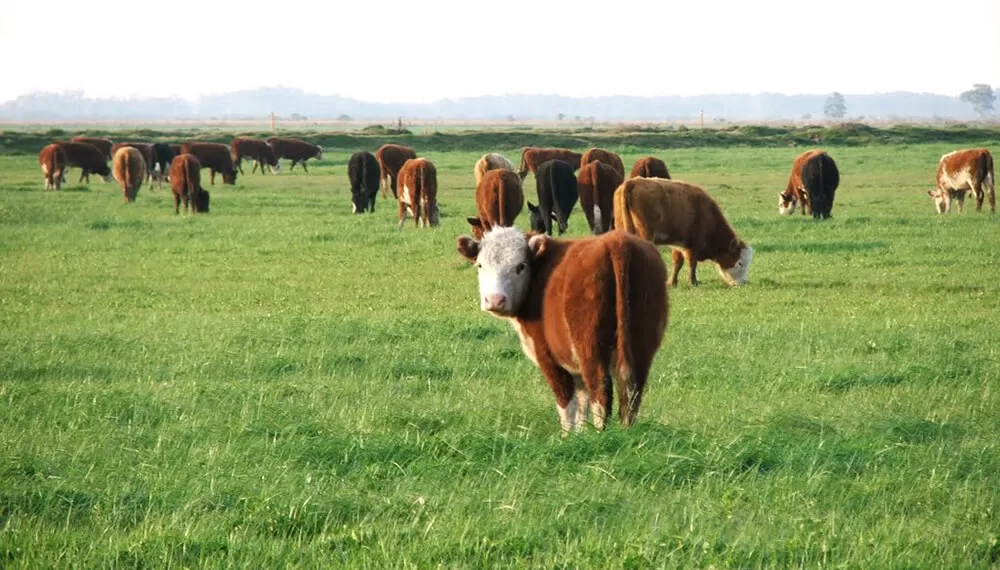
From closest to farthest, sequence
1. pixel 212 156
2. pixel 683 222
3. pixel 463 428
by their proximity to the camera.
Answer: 1. pixel 463 428
2. pixel 683 222
3. pixel 212 156

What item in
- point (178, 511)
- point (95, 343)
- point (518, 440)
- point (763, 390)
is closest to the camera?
point (178, 511)

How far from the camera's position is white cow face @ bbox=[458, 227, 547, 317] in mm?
7832

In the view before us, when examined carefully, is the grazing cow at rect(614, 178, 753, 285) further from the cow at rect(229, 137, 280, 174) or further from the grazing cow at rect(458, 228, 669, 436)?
the cow at rect(229, 137, 280, 174)

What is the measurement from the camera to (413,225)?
26.0 meters

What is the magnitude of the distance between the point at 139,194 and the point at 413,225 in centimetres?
1494

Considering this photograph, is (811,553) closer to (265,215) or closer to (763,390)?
(763,390)

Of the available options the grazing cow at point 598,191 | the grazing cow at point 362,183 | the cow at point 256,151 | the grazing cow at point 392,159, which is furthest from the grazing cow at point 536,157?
the cow at point 256,151

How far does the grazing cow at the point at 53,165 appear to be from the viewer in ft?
122

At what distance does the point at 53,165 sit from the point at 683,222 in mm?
26692

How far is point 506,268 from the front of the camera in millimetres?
7875

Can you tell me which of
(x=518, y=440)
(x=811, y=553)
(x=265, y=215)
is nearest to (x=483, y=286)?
→ (x=518, y=440)

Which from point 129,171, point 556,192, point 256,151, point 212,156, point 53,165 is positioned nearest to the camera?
point 556,192

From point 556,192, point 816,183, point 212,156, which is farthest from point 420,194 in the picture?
point 212,156

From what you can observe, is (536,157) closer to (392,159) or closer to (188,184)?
(392,159)
